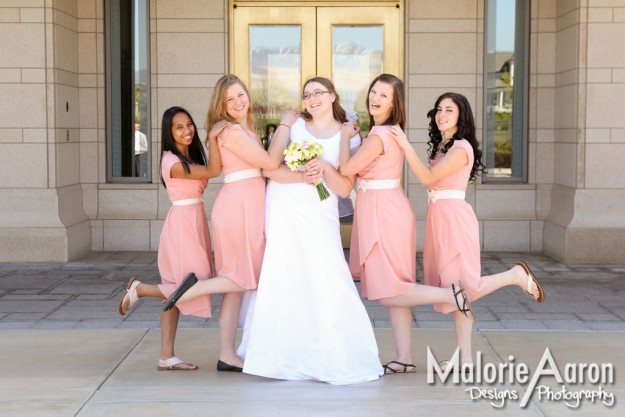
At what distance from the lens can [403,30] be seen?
36.6 ft

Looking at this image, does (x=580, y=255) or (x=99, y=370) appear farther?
(x=580, y=255)

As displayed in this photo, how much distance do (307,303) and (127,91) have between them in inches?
246

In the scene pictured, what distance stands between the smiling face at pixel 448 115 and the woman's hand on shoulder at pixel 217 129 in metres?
1.26

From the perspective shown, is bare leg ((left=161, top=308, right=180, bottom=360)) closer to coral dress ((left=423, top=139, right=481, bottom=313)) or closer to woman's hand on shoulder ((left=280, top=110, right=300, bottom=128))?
woman's hand on shoulder ((left=280, top=110, right=300, bottom=128))

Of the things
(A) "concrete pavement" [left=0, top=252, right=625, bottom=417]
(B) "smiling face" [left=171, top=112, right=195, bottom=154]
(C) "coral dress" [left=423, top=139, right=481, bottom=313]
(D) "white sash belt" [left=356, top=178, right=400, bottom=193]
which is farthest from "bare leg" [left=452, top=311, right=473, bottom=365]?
(B) "smiling face" [left=171, top=112, right=195, bottom=154]

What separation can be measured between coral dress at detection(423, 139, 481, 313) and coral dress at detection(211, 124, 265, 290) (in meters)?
1.06

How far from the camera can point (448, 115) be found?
5887 millimetres

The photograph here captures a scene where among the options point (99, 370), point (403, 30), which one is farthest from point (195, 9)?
point (99, 370)

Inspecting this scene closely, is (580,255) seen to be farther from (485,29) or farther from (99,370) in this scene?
(99,370)

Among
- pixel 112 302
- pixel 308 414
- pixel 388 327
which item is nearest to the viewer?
pixel 308 414

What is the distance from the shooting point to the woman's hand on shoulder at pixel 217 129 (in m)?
5.84

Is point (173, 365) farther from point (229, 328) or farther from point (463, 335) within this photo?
point (463, 335)

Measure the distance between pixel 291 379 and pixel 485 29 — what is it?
6506mm

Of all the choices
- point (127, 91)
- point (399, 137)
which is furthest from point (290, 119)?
point (127, 91)
